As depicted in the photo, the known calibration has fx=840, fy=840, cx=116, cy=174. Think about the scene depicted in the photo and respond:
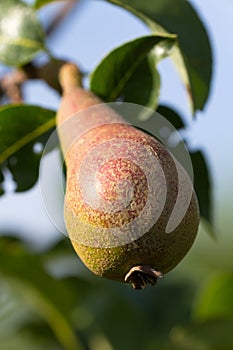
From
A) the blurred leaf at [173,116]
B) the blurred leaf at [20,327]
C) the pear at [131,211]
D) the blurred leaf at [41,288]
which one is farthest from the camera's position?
the blurred leaf at [20,327]

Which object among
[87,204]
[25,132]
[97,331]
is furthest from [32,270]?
[87,204]

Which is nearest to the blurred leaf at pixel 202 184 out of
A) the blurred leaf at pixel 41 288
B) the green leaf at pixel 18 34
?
the green leaf at pixel 18 34

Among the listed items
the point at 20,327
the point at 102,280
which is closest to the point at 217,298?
the point at 102,280

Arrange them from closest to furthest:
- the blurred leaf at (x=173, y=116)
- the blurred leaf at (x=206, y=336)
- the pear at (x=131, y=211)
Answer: the pear at (x=131, y=211), the blurred leaf at (x=173, y=116), the blurred leaf at (x=206, y=336)

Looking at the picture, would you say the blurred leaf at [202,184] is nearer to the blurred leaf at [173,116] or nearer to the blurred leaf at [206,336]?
the blurred leaf at [173,116]

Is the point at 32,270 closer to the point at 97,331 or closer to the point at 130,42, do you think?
the point at 97,331

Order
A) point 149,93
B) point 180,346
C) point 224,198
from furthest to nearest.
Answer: point 224,198 < point 180,346 < point 149,93

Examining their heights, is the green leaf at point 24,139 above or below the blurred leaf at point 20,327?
above
